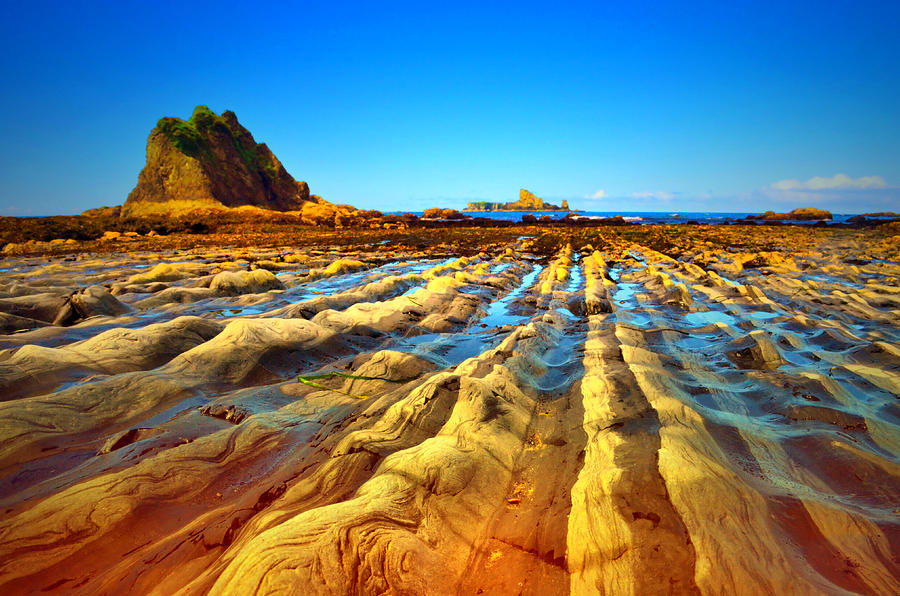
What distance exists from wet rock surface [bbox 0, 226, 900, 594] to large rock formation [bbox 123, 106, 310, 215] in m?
59.8

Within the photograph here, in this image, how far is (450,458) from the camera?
270 centimetres

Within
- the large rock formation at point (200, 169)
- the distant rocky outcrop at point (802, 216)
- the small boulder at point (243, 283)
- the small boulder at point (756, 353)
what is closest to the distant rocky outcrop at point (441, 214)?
the large rock formation at point (200, 169)

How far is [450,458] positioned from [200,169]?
69592 mm

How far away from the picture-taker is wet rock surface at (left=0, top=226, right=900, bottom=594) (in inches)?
73.7

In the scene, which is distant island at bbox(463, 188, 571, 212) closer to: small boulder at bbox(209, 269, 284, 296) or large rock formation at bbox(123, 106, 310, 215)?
large rock formation at bbox(123, 106, 310, 215)

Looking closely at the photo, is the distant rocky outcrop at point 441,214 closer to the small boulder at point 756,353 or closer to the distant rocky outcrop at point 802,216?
the distant rocky outcrop at point 802,216

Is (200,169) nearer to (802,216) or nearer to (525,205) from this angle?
(802,216)

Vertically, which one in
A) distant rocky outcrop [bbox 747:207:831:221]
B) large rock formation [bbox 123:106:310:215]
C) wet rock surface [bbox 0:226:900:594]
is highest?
large rock formation [bbox 123:106:310:215]

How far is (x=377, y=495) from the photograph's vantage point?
232cm

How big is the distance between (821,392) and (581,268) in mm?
11672

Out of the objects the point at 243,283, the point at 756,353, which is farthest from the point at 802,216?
the point at 243,283

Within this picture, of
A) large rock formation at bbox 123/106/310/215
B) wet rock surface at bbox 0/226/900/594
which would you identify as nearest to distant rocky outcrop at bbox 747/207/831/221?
wet rock surface at bbox 0/226/900/594

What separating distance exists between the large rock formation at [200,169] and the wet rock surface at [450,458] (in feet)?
196

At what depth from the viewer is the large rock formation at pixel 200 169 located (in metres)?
56.1
